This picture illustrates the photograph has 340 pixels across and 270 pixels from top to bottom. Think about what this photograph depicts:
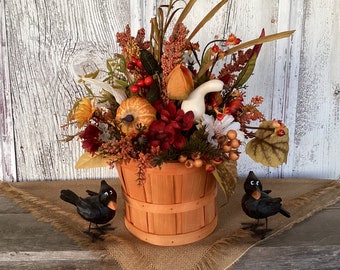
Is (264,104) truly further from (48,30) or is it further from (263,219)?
(48,30)

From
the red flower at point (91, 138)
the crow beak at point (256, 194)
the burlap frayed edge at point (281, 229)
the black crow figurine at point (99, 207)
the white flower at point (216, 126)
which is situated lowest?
the burlap frayed edge at point (281, 229)

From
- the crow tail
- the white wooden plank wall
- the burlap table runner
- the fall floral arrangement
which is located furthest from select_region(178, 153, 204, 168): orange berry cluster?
the white wooden plank wall

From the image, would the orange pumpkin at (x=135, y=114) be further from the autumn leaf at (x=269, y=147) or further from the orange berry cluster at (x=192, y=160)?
the autumn leaf at (x=269, y=147)

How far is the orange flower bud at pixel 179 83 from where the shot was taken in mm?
667

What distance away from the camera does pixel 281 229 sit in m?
0.82

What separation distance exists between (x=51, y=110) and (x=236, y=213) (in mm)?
497

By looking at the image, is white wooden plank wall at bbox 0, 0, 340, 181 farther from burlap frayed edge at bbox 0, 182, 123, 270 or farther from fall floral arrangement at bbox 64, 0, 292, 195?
fall floral arrangement at bbox 64, 0, 292, 195

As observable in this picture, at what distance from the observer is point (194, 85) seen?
28.7 inches

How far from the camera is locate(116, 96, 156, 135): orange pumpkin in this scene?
2.23 feet

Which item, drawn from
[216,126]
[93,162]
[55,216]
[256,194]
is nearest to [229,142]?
[216,126]

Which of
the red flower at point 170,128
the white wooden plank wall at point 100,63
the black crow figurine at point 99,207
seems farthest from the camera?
the white wooden plank wall at point 100,63

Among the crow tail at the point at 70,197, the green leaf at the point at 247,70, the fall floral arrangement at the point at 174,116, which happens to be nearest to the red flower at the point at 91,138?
the fall floral arrangement at the point at 174,116

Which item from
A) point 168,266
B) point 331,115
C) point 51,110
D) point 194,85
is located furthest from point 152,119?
point 331,115

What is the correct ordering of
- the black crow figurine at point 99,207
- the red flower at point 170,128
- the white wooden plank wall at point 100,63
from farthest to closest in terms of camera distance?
1. the white wooden plank wall at point 100,63
2. the black crow figurine at point 99,207
3. the red flower at point 170,128
